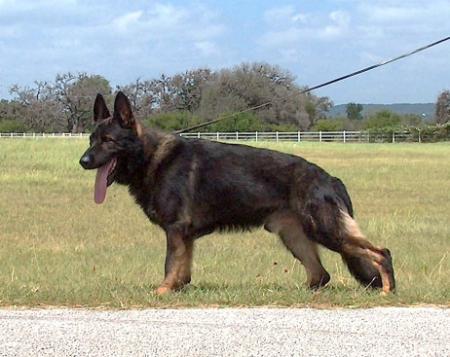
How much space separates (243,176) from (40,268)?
4079mm

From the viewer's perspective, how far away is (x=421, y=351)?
4680 mm

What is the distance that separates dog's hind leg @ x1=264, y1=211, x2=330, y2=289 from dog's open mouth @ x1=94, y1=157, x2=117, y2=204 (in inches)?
60.2

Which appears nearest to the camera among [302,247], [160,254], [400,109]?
[302,247]

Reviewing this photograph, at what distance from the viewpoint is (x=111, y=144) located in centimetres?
714

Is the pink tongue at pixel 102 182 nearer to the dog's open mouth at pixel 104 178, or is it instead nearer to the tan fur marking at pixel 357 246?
the dog's open mouth at pixel 104 178

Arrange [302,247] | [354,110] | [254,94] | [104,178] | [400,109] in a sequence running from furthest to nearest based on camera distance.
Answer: [354,110], [400,109], [254,94], [302,247], [104,178]

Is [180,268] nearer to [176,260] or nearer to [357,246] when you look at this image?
[176,260]

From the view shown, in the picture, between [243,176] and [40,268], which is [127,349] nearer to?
[243,176]

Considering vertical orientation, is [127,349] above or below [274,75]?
below

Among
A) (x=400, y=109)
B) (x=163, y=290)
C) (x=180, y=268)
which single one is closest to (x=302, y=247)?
(x=180, y=268)

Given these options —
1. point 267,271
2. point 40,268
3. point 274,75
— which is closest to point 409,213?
point 267,271

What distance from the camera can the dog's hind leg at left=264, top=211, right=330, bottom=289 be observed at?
292 inches

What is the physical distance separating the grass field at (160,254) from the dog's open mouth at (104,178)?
83 cm

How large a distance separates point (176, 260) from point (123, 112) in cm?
144
